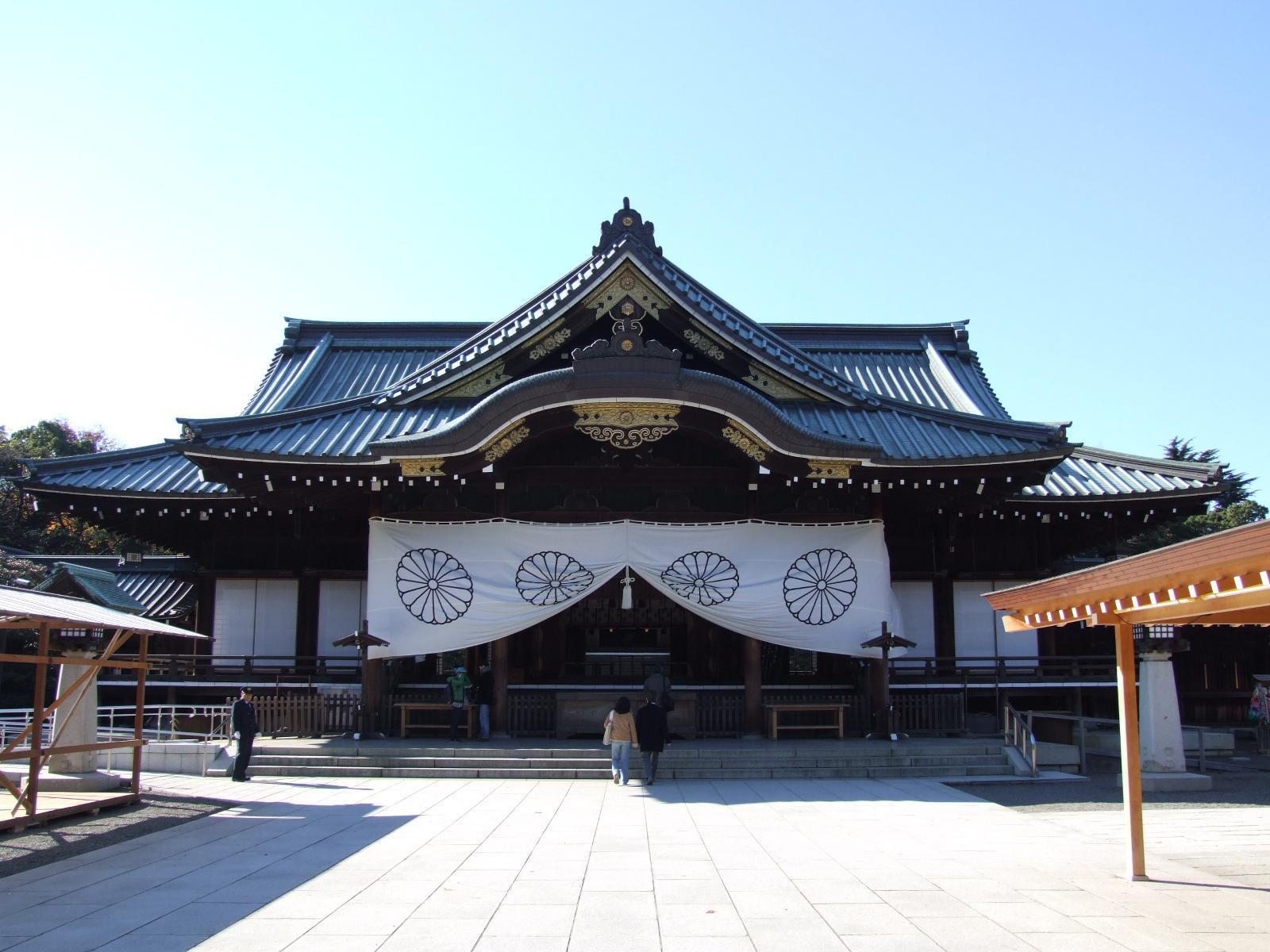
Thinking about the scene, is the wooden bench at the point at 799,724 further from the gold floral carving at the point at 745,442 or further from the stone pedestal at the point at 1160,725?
the stone pedestal at the point at 1160,725

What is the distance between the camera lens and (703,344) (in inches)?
694

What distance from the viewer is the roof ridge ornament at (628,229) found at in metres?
18.0

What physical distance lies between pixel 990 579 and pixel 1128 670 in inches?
425

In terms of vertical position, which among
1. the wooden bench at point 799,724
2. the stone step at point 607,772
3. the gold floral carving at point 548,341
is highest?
the gold floral carving at point 548,341

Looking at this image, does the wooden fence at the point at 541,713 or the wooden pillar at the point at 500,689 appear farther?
the wooden fence at the point at 541,713

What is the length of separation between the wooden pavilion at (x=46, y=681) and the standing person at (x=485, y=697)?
194 inches

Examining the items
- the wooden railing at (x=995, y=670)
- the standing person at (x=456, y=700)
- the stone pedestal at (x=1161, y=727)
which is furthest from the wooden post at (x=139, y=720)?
the stone pedestal at (x=1161, y=727)

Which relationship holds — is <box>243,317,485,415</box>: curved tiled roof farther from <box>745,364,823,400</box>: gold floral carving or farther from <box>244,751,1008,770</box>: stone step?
<box>244,751,1008,770</box>: stone step

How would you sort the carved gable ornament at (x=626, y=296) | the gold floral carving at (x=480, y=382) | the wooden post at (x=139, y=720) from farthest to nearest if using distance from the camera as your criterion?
the gold floral carving at (x=480, y=382), the carved gable ornament at (x=626, y=296), the wooden post at (x=139, y=720)

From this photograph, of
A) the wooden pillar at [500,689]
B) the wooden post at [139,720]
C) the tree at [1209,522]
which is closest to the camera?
the wooden post at [139,720]

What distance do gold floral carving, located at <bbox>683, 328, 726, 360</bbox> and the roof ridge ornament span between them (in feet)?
5.09

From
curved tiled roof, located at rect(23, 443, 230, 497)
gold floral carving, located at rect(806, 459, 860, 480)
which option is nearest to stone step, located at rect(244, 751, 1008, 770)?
gold floral carving, located at rect(806, 459, 860, 480)

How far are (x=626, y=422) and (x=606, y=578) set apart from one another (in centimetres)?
255

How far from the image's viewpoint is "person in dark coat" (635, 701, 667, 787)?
13.6 m
